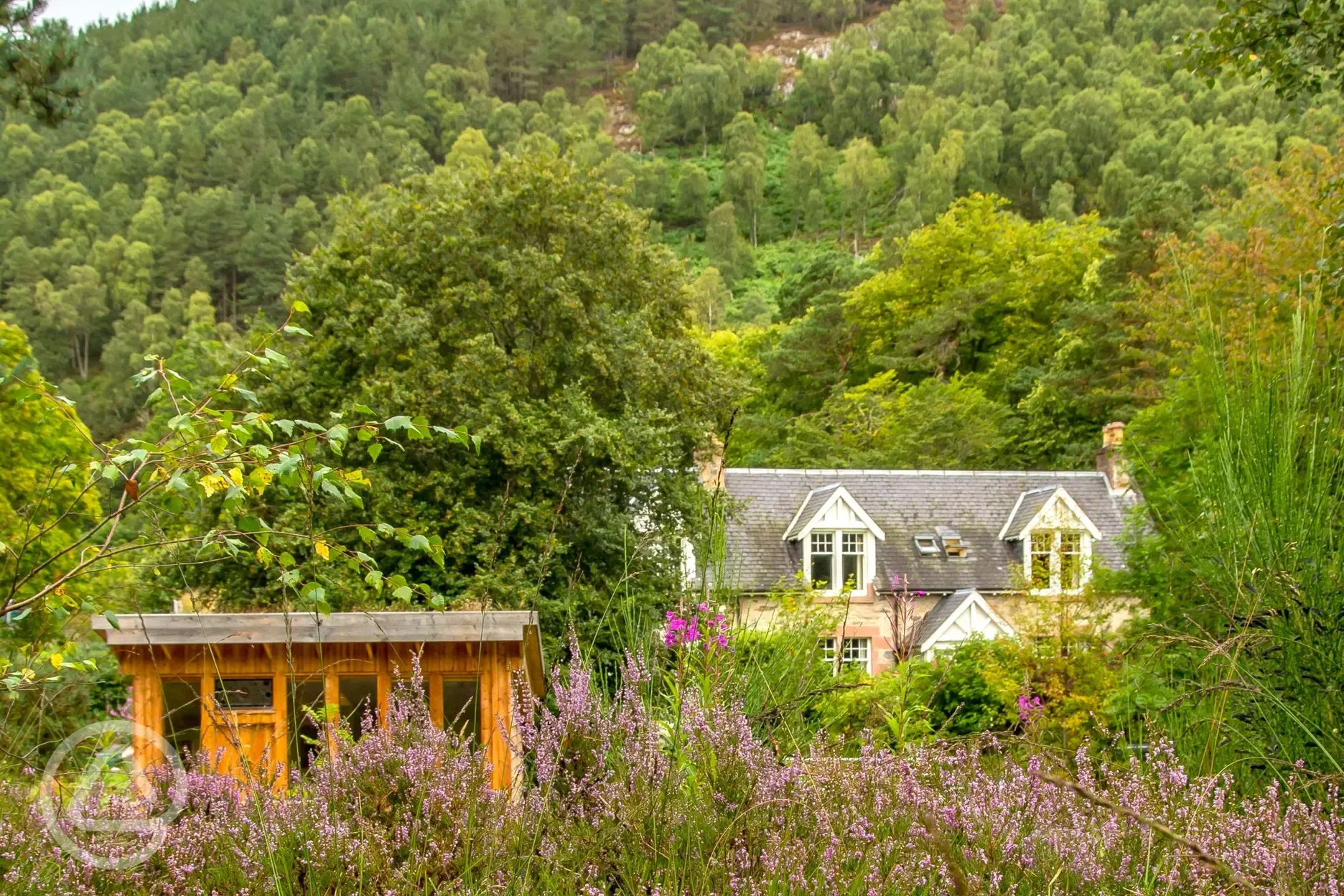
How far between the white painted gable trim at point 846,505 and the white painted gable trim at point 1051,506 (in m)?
2.87

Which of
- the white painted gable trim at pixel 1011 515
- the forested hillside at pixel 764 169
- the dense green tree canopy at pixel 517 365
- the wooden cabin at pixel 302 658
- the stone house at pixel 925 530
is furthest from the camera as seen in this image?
the forested hillside at pixel 764 169

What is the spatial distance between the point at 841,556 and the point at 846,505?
1.06 metres

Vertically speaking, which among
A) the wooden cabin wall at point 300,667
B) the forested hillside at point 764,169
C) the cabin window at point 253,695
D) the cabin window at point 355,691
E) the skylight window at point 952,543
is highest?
the forested hillside at point 764,169

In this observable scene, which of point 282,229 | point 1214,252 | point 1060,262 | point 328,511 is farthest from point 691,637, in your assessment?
point 282,229

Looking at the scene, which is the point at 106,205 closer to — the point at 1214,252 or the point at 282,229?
the point at 282,229

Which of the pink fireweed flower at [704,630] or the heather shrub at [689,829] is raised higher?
the pink fireweed flower at [704,630]

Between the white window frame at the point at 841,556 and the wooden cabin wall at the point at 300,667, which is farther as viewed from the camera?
the white window frame at the point at 841,556

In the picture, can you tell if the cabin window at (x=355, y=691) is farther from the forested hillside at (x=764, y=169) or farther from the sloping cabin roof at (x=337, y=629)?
the forested hillside at (x=764, y=169)

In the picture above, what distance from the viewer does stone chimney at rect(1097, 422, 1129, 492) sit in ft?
76.1

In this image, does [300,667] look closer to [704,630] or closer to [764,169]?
[704,630]

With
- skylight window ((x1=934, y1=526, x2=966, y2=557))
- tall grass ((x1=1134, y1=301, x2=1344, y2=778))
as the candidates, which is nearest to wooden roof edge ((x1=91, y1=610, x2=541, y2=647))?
tall grass ((x1=1134, y1=301, x2=1344, y2=778))

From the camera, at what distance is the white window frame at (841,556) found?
22.2m

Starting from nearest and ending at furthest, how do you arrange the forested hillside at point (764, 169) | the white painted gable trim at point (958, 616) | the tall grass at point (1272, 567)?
1. the tall grass at point (1272, 567)
2. the white painted gable trim at point (958, 616)
3. the forested hillside at point (764, 169)

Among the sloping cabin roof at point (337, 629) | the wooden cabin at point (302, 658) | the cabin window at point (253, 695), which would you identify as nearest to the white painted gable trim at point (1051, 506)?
the wooden cabin at point (302, 658)
